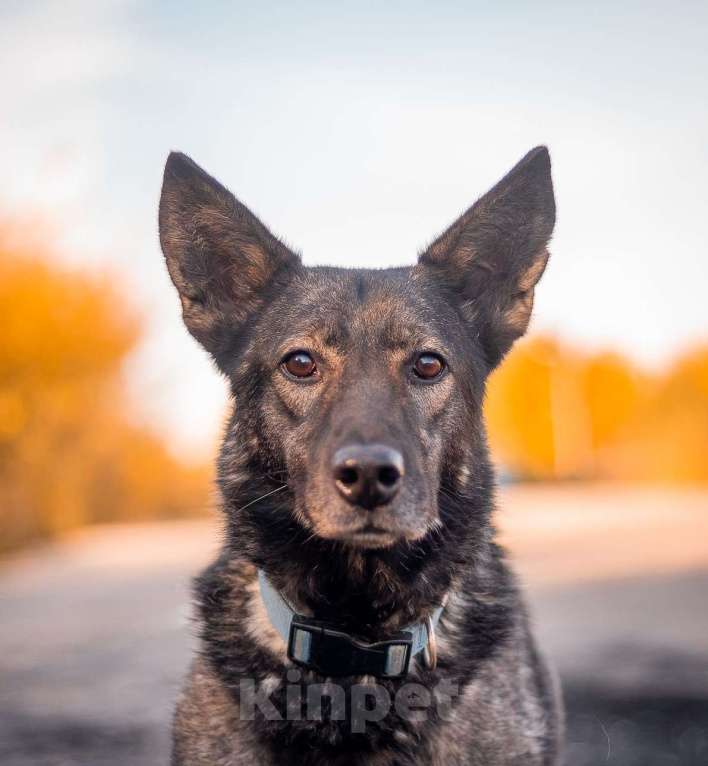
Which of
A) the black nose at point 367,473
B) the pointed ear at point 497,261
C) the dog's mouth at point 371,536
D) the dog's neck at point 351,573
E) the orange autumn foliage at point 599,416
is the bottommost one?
the orange autumn foliage at point 599,416

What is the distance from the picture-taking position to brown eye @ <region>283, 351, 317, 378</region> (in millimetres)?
3082

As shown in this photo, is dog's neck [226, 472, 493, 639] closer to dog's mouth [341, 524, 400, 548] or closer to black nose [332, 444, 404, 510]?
dog's mouth [341, 524, 400, 548]

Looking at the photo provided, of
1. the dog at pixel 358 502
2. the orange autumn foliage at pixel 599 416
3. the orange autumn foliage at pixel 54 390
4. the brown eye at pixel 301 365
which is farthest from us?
the orange autumn foliage at pixel 599 416

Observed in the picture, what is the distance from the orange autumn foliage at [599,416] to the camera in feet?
117

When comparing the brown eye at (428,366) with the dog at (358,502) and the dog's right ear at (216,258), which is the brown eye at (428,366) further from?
A: the dog's right ear at (216,258)

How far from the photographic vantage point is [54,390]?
40.2 ft

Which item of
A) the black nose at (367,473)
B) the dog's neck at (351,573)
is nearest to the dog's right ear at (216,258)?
the dog's neck at (351,573)

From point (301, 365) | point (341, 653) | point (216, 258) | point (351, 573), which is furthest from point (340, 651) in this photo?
point (216, 258)

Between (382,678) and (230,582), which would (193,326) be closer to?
(230,582)

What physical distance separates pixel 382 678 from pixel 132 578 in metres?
8.10

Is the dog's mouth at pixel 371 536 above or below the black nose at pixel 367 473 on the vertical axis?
below

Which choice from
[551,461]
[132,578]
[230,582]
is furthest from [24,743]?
[551,461]

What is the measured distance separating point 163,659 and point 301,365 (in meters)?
4.35

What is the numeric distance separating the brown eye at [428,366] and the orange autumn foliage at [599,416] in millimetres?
31118
